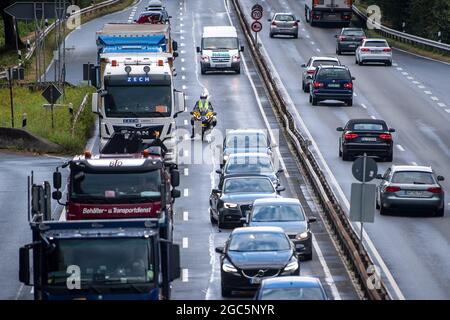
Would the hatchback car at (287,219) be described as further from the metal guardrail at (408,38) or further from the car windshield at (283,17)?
the car windshield at (283,17)

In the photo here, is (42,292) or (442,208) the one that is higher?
(42,292)

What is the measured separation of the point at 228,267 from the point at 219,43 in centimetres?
4331

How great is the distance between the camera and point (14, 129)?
49.5m

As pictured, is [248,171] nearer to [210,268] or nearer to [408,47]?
[210,268]

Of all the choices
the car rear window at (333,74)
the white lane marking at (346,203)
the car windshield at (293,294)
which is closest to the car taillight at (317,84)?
the car rear window at (333,74)

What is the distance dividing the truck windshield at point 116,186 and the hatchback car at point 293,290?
20.3ft

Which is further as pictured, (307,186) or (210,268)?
(307,186)

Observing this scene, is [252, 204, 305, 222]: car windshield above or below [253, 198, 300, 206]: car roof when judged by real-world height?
below

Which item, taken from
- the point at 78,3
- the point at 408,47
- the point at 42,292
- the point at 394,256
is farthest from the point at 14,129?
the point at 78,3

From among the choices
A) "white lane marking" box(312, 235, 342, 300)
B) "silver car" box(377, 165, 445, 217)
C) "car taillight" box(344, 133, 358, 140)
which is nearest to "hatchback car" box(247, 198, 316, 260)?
"white lane marking" box(312, 235, 342, 300)

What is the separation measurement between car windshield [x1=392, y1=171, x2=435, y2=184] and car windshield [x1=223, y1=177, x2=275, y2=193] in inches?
134

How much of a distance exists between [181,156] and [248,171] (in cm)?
844

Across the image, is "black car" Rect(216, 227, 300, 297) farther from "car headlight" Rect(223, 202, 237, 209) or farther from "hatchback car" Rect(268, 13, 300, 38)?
"hatchback car" Rect(268, 13, 300, 38)

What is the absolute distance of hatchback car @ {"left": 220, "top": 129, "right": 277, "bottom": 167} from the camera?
4478 cm
